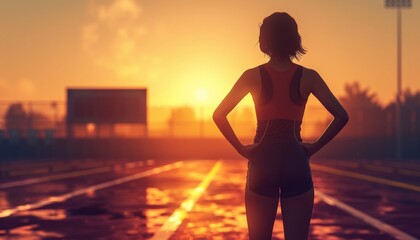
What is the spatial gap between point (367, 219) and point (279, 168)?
8642 millimetres

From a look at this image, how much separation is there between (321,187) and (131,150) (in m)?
36.6

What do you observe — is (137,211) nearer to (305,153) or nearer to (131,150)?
(305,153)

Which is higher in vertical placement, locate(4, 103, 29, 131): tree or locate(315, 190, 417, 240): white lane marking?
locate(4, 103, 29, 131): tree

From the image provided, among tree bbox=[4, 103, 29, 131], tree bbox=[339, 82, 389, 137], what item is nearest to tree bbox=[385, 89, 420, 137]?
tree bbox=[339, 82, 389, 137]

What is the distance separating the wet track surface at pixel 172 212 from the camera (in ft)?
34.9

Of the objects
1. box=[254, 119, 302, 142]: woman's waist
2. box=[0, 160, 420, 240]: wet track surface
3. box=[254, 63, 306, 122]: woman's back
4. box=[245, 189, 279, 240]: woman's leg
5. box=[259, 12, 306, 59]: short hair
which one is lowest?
box=[0, 160, 420, 240]: wet track surface

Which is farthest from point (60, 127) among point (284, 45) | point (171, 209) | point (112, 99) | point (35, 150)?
point (284, 45)

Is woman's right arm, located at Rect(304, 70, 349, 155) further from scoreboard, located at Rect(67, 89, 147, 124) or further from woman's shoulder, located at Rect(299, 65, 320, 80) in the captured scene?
scoreboard, located at Rect(67, 89, 147, 124)

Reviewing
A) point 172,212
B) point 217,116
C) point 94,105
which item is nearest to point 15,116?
point 94,105

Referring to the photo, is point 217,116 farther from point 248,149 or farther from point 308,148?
point 308,148

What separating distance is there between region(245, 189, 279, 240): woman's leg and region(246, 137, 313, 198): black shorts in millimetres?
38

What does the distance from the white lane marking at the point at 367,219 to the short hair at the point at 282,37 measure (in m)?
6.43

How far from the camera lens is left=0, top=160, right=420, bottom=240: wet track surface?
10.6 m

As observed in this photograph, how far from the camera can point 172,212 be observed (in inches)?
534
